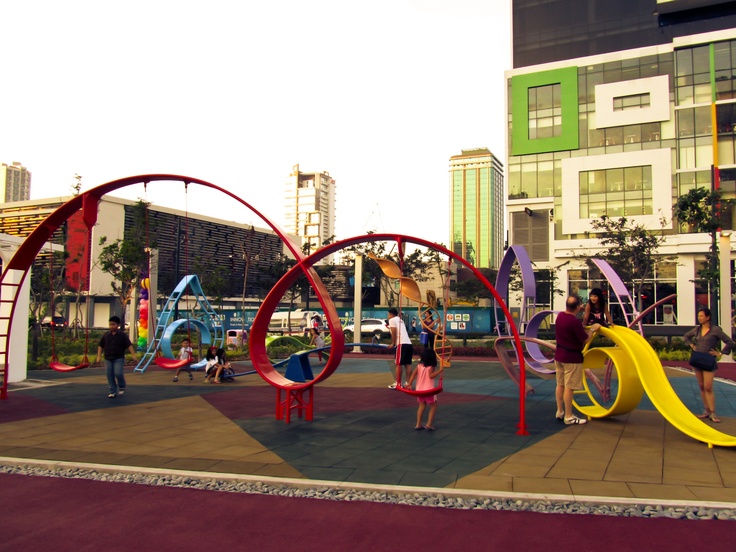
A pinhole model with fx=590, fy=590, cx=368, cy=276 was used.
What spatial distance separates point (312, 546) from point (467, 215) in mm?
173972

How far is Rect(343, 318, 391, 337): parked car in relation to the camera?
36.5 metres

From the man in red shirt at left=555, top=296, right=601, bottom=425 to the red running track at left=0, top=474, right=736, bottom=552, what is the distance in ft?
14.4

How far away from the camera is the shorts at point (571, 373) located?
29.9 feet

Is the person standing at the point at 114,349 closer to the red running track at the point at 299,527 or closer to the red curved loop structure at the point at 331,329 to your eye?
the red curved loop structure at the point at 331,329

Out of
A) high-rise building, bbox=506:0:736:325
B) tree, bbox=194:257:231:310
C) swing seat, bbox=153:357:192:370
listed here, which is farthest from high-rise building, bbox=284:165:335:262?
swing seat, bbox=153:357:192:370

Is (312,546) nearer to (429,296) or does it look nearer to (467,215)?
(429,296)

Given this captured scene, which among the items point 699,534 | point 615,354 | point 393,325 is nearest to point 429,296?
point 393,325

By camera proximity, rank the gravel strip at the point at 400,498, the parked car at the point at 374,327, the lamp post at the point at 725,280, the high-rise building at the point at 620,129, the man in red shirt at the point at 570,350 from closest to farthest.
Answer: the gravel strip at the point at 400,498 → the man in red shirt at the point at 570,350 → the lamp post at the point at 725,280 → the parked car at the point at 374,327 → the high-rise building at the point at 620,129

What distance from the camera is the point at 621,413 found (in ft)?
30.8

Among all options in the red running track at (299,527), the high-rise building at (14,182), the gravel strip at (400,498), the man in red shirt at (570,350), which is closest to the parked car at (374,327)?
the man in red shirt at (570,350)

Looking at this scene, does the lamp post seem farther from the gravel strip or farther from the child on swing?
the gravel strip

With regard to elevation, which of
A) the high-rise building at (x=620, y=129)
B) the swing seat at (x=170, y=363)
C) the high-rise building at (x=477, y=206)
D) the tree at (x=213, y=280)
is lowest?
the swing seat at (x=170, y=363)

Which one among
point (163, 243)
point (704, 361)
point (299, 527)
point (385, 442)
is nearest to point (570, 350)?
point (704, 361)

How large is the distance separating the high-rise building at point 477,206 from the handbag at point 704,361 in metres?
158
